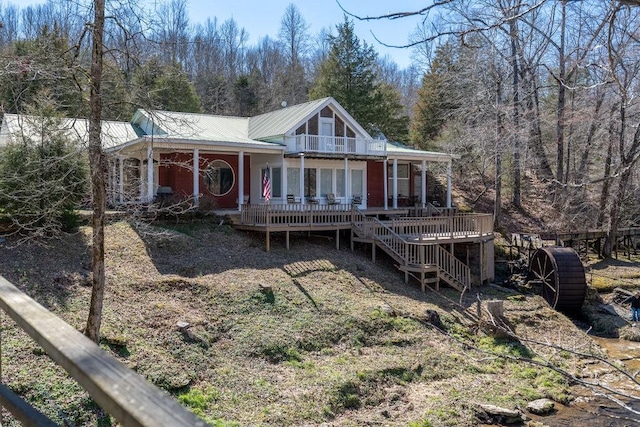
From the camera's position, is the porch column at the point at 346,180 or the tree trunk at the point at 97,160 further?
the porch column at the point at 346,180

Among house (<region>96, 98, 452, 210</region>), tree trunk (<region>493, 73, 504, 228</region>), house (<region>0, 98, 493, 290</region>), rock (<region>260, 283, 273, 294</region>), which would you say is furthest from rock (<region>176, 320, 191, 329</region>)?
tree trunk (<region>493, 73, 504, 228</region>)

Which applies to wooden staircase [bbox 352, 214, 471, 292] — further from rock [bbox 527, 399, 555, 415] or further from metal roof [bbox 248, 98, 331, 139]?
rock [bbox 527, 399, 555, 415]

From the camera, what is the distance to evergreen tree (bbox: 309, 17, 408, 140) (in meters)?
35.8

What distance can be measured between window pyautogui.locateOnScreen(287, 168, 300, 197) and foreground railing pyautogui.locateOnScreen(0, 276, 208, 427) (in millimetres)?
20820

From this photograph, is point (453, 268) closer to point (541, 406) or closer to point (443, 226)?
point (443, 226)

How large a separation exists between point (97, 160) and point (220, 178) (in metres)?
13.1

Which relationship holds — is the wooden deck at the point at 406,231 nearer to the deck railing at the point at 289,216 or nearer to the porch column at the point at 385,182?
the deck railing at the point at 289,216

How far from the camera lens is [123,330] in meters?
10.2

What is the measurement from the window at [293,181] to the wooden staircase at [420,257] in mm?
5055

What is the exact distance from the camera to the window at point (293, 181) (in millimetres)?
22672

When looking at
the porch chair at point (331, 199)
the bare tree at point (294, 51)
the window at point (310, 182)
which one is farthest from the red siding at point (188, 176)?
the bare tree at point (294, 51)

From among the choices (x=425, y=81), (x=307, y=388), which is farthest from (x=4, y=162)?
(x=425, y=81)

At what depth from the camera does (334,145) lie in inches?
881

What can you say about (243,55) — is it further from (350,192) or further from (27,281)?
(27,281)
